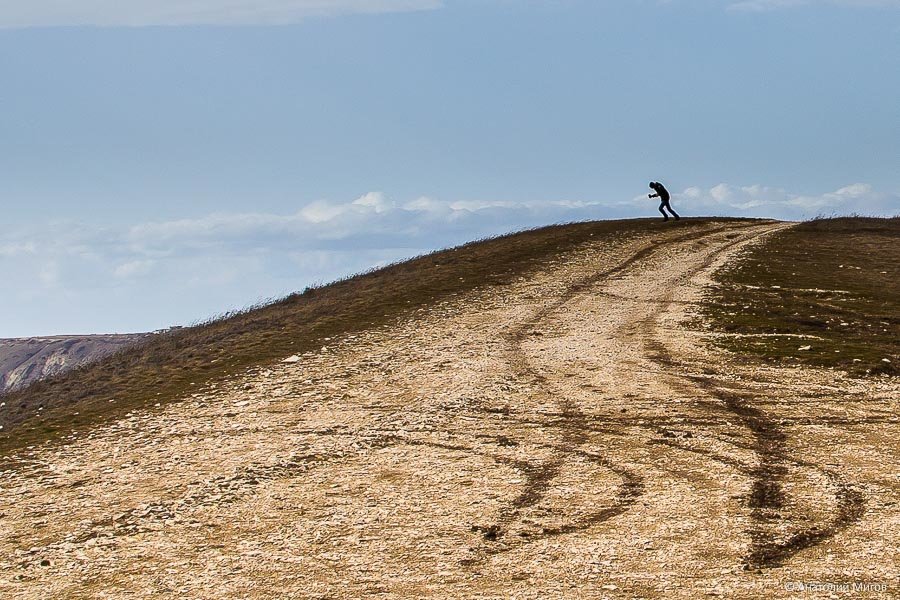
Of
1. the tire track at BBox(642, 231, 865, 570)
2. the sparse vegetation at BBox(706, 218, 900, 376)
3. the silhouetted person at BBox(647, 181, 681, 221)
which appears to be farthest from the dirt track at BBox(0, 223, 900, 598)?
the silhouetted person at BBox(647, 181, 681, 221)

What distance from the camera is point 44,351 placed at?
252ft

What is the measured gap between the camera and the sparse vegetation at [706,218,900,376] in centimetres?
1752

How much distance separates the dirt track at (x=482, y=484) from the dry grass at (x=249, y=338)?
1.62 metres

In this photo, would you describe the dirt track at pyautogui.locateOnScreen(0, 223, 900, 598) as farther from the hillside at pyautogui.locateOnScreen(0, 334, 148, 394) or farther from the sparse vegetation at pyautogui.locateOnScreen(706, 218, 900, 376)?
the hillside at pyautogui.locateOnScreen(0, 334, 148, 394)

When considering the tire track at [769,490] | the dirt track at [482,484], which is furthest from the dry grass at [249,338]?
the tire track at [769,490]

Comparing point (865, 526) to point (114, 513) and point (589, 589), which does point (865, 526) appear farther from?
point (114, 513)

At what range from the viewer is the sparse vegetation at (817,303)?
17.5m

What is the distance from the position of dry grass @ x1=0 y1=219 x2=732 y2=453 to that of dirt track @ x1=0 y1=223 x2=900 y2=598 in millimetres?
1616

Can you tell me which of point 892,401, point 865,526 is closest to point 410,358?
point 892,401

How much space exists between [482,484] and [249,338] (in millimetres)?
12773

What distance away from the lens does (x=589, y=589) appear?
7898 millimetres

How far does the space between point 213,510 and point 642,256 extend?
911 inches

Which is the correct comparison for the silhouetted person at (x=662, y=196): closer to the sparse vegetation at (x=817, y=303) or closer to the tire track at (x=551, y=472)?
the sparse vegetation at (x=817, y=303)

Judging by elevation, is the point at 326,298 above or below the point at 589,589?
above
